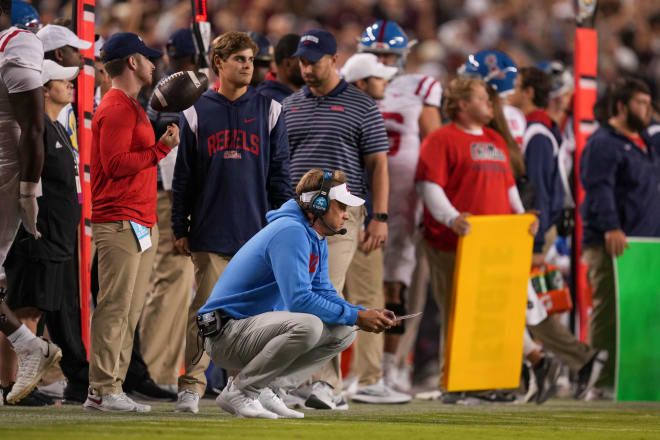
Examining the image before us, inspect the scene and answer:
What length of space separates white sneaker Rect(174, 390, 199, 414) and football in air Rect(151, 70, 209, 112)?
5.00 ft

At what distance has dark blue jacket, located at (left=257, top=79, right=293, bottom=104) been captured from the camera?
841cm

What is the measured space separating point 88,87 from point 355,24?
7.91 metres

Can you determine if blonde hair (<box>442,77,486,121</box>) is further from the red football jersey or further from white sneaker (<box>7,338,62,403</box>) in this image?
white sneaker (<box>7,338,62,403</box>)

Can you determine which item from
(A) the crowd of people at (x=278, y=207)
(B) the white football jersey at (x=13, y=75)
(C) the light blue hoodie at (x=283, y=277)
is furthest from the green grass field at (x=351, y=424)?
(B) the white football jersey at (x=13, y=75)

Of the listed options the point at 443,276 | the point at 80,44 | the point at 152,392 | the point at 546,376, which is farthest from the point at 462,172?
the point at 80,44

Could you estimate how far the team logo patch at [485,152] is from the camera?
28.0 ft

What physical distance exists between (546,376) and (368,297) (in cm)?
150

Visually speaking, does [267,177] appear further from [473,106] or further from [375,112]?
[473,106]

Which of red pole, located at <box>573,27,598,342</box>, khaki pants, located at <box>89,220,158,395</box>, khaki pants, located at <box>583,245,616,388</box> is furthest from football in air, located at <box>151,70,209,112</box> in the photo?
red pole, located at <box>573,27,598,342</box>

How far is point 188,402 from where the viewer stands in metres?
6.75

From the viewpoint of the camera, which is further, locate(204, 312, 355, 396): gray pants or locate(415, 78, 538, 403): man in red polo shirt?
locate(415, 78, 538, 403): man in red polo shirt

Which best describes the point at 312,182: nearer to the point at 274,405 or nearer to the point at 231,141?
the point at 231,141

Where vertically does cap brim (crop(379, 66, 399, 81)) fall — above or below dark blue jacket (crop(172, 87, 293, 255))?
above

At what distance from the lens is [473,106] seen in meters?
8.62
